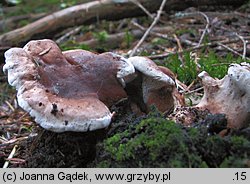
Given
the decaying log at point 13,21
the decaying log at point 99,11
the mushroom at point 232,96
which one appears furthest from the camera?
the decaying log at point 13,21

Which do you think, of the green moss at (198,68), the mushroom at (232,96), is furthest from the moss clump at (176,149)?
the green moss at (198,68)

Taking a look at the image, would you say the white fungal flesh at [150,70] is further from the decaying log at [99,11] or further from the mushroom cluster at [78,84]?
the decaying log at [99,11]

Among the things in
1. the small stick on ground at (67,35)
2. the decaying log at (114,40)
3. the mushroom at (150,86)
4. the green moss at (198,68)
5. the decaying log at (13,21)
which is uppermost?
the mushroom at (150,86)

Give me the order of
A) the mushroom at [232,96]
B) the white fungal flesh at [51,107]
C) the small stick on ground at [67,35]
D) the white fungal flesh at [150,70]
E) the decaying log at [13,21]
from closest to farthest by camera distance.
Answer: the white fungal flesh at [51,107]
the mushroom at [232,96]
the white fungal flesh at [150,70]
the small stick on ground at [67,35]
the decaying log at [13,21]
